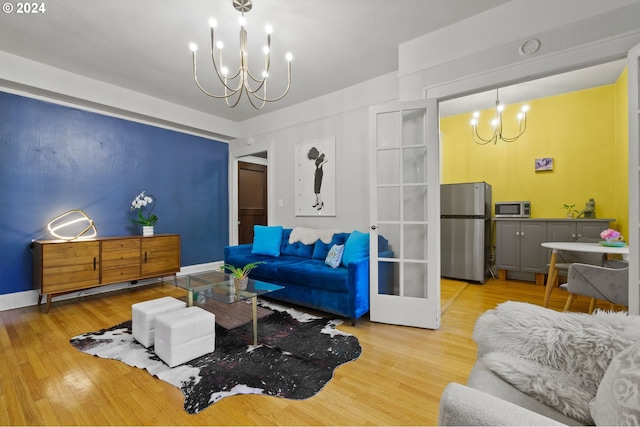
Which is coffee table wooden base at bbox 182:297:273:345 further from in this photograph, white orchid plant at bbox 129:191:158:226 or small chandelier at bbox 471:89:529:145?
small chandelier at bbox 471:89:529:145

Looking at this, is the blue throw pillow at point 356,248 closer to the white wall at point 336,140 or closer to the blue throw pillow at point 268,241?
the white wall at point 336,140

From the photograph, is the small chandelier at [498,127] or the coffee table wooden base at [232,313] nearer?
the coffee table wooden base at [232,313]

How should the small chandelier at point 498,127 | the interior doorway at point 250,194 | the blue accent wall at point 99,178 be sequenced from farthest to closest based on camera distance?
the interior doorway at point 250,194 → the small chandelier at point 498,127 → the blue accent wall at point 99,178

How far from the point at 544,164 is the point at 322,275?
3.98m

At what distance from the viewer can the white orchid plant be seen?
13.4 feet

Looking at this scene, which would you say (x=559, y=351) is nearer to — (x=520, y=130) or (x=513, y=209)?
(x=513, y=209)

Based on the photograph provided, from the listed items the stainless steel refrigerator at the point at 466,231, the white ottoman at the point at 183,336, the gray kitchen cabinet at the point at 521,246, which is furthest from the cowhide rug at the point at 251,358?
the gray kitchen cabinet at the point at 521,246

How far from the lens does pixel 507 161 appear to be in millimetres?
4656

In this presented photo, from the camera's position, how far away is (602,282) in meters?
2.39

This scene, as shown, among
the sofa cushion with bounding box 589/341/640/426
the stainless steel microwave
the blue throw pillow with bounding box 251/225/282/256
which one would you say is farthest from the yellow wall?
the sofa cushion with bounding box 589/341/640/426

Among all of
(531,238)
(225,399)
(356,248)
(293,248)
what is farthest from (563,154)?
(225,399)

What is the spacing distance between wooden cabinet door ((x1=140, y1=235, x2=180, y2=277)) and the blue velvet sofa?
2.93ft

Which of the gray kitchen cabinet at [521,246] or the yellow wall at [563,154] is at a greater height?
the yellow wall at [563,154]

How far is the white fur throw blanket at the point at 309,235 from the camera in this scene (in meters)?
3.71
